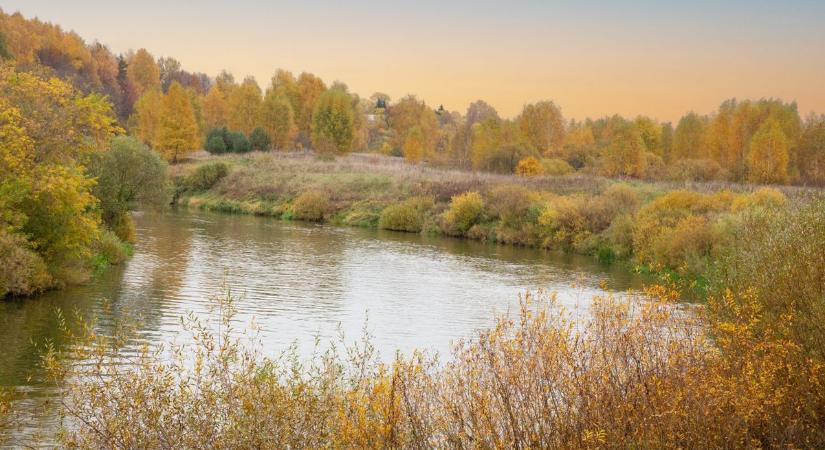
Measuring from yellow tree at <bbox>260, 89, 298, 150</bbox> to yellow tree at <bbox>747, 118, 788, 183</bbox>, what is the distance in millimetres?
53651

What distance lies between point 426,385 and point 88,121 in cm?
1862

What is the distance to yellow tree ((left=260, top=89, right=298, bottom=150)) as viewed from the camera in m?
100

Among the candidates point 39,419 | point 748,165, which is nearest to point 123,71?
point 748,165

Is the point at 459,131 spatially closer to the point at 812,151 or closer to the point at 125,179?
the point at 812,151

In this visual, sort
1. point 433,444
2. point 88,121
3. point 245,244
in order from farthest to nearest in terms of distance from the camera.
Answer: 1. point 245,244
2. point 88,121
3. point 433,444

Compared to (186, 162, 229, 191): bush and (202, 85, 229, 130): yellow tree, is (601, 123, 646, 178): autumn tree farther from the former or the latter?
(202, 85, 229, 130): yellow tree

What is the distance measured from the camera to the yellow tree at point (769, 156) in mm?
71250

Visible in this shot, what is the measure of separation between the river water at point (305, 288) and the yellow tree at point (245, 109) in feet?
188

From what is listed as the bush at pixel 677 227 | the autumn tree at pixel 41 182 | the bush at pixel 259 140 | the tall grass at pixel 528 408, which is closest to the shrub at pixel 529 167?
the bush at pixel 677 227

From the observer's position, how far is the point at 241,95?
104m


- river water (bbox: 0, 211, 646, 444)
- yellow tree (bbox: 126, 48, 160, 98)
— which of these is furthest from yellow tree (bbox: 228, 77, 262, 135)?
river water (bbox: 0, 211, 646, 444)

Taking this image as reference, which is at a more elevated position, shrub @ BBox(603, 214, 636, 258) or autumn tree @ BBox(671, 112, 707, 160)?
autumn tree @ BBox(671, 112, 707, 160)

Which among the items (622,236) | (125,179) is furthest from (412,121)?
(125,179)

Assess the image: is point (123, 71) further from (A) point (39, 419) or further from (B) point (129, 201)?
(A) point (39, 419)
